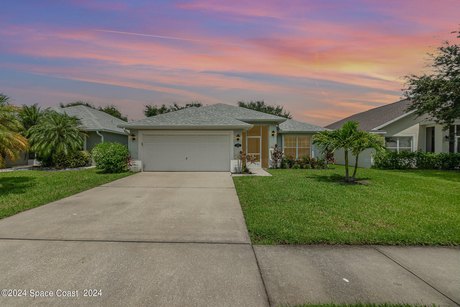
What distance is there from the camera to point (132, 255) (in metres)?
4.24

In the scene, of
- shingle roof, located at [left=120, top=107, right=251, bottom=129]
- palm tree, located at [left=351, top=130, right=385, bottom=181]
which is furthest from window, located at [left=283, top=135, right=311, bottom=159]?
palm tree, located at [left=351, top=130, right=385, bottom=181]

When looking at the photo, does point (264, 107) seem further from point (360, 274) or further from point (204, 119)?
point (360, 274)

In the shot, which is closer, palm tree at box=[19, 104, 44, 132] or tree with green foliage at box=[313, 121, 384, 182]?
tree with green foliage at box=[313, 121, 384, 182]

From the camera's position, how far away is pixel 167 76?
53.6ft

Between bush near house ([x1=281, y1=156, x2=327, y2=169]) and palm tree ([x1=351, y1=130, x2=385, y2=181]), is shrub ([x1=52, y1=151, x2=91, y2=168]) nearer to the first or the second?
bush near house ([x1=281, y1=156, x2=327, y2=169])

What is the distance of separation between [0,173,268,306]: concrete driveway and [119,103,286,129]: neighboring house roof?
8693 millimetres

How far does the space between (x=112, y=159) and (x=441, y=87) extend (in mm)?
19798

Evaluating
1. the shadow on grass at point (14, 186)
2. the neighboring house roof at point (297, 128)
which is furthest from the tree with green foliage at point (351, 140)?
the shadow on grass at point (14, 186)

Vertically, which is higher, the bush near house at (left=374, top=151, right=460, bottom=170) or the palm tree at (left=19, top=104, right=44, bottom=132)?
the palm tree at (left=19, top=104, right=44, bottom=132)

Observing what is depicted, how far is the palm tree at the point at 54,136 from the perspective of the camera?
55.3 ft

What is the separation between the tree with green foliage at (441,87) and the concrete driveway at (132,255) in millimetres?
16001

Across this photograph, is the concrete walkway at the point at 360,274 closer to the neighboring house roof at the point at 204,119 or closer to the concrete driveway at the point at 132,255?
the concrete driveway at the point at 132,255

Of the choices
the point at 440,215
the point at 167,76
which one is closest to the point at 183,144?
the point at 167,76

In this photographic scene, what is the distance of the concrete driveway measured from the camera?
3.15 m
